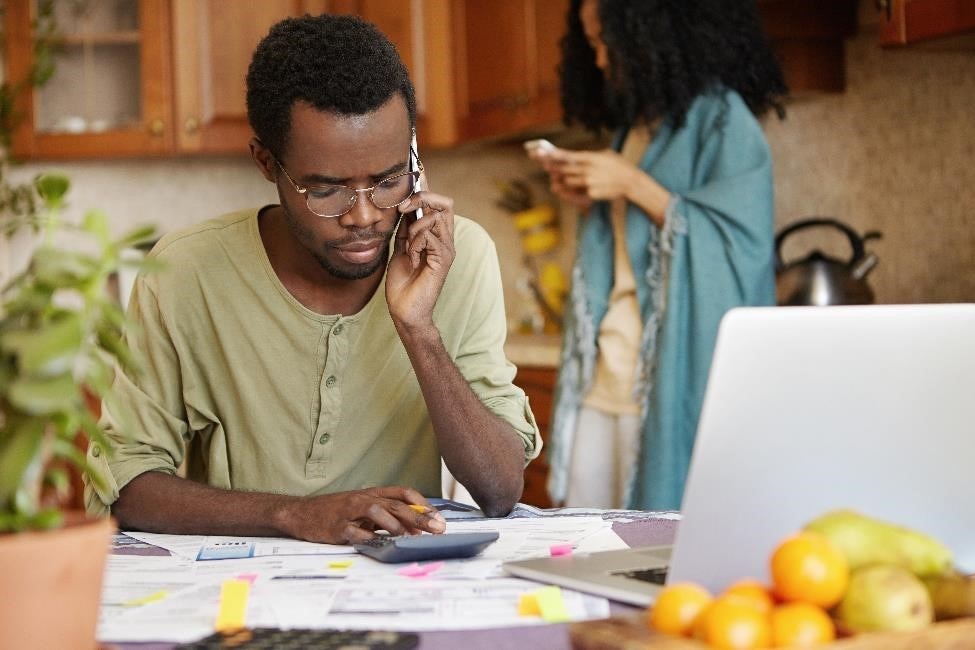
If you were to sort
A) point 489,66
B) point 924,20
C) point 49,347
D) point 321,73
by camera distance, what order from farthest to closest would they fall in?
point 489,66 < point 924,20 < point 321,73 < point 49,347

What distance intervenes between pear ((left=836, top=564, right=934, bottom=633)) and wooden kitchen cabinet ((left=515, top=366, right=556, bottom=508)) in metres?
2.52

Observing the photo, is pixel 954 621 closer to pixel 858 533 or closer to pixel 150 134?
Result: pixel 858 533

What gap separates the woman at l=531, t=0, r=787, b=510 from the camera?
97.7 inches

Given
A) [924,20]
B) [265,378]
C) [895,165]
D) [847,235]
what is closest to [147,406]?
[265,378]

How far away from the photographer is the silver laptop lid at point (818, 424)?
802mm

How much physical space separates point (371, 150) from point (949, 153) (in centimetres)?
153

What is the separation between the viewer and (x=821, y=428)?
0.85 meters

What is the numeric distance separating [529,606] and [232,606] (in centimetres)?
22

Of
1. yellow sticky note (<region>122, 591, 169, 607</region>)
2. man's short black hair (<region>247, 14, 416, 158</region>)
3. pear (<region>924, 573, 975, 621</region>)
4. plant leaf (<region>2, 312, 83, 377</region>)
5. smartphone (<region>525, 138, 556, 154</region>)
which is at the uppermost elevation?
man's short black hair (<region>247, 14, 416, 158</region>)

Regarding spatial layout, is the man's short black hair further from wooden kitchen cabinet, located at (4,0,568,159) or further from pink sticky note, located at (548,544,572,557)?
wooden kitchen cabinet, located at (4,0,568,159)

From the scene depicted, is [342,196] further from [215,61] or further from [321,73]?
[215,61]

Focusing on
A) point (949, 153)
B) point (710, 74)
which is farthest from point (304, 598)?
point (949, 153)

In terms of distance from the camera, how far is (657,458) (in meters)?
2.46

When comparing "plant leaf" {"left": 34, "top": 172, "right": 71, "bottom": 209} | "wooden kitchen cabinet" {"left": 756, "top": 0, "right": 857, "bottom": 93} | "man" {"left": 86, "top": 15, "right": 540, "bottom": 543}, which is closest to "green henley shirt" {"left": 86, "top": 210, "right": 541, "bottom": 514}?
"man" {"left": 86, "top": 15, "right": 540, "bottom": 543}
